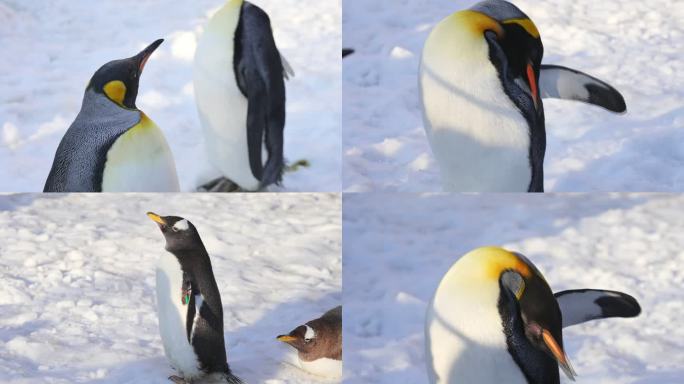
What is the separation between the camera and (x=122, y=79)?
6.12 feet

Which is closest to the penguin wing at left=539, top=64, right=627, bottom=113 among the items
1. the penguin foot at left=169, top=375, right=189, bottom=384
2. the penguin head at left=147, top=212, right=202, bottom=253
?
the penguin head at left=147, top=212, right=202, bottom=253

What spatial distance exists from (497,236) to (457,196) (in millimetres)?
120

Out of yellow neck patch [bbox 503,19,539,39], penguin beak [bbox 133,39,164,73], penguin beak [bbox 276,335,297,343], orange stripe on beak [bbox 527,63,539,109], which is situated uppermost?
yellow neck patch [bbox 503,19,539,39]

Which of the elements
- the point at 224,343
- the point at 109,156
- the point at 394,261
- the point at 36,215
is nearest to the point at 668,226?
A: the point at 394,261

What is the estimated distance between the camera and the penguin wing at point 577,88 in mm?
1910

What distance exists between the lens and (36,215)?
6.23ft

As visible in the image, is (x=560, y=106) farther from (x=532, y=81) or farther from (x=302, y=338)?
(x=302, y=338)

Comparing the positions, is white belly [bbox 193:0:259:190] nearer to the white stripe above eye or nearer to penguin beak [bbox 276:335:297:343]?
the white stripe above eye

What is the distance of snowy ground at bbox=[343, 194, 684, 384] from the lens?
5.59ft

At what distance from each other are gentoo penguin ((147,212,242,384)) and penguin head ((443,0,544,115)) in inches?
24.6

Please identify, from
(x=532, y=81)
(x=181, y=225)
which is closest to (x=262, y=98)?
(x=181, y=225)

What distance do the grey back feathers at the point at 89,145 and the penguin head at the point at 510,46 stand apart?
651 millimetres

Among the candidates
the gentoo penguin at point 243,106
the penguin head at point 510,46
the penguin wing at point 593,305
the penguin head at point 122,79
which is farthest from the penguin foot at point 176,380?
the penguin head at point 510,46

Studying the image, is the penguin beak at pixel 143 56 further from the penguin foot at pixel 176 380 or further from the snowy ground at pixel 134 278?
the penguin foot at pixel 176 380
